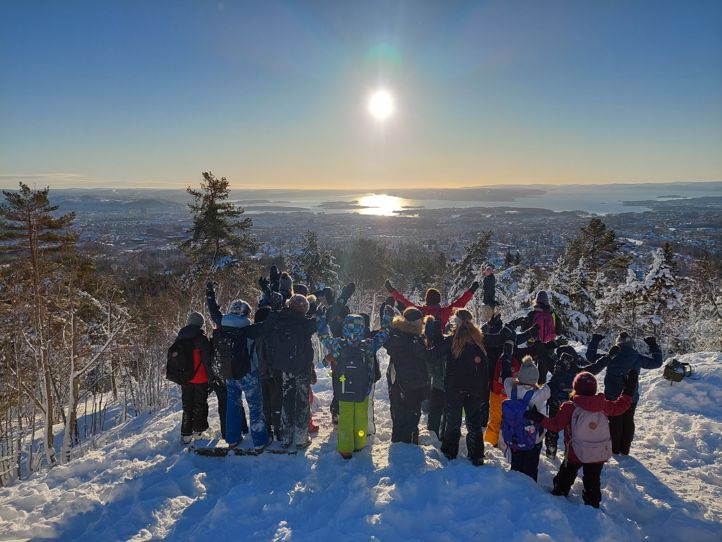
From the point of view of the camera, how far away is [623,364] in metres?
5.68

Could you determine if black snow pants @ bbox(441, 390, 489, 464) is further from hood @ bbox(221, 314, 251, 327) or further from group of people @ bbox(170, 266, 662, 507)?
hood @ bbox(221, 314, 251, 327)

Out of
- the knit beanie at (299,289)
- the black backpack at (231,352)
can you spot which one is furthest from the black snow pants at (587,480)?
the knit beanie at (299,289)

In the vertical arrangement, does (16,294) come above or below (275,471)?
above

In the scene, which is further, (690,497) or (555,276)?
(555,276)

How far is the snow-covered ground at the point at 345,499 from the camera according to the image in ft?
13.4

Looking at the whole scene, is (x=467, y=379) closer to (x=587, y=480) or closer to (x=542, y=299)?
(x=587, y=480)

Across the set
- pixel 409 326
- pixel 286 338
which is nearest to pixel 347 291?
pixel 286 338

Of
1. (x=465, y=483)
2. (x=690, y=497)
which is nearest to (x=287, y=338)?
(x=465, y=483)

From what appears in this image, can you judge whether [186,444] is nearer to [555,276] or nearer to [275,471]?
[275,471]

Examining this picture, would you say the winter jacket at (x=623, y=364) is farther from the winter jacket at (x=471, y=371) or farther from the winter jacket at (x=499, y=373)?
the winter jacket at (x=471, y=371)

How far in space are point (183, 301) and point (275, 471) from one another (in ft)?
63.1

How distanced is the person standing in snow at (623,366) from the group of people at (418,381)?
0.01 metres

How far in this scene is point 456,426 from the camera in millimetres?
5273

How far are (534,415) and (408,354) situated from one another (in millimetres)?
1586
